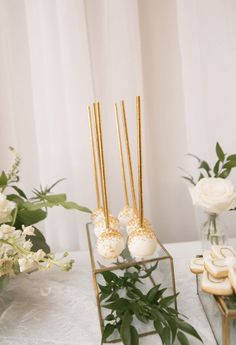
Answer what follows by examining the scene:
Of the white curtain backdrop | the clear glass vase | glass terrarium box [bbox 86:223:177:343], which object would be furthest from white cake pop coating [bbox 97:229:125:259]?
the white curtain backdrop

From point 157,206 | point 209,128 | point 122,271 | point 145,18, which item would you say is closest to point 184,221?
point 157,206

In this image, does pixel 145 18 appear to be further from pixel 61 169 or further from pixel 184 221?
pixel 184 221

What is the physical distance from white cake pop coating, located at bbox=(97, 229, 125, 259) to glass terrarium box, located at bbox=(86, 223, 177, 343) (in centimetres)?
1

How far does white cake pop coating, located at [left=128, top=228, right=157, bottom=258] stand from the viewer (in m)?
0.53

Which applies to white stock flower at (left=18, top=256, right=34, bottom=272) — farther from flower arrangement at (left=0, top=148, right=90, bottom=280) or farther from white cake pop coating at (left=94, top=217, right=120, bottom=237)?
white cake pop coating at (left=94, top=217, right=120, bottom=237)

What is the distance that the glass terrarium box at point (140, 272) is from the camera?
1.71 feet

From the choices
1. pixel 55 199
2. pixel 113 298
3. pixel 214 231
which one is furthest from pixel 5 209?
pixel 214 231

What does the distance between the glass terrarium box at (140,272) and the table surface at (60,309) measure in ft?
0.15

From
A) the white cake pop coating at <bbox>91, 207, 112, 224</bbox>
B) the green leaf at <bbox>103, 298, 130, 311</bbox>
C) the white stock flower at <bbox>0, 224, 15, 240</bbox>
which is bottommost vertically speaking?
the green leaf at <bbox>103, 298, 130, 311</bbox>

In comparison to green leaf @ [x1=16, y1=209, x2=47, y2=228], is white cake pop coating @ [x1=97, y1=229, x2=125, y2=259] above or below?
below

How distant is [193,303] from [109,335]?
7.9 inches

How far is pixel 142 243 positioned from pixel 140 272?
61mm

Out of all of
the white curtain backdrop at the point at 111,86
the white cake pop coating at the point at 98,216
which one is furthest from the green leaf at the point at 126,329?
the white curtain backdrop at the point at 111,86

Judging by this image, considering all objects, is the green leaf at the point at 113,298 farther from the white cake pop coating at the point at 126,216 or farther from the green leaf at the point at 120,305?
the white cake pop coating at the point at 126,216
